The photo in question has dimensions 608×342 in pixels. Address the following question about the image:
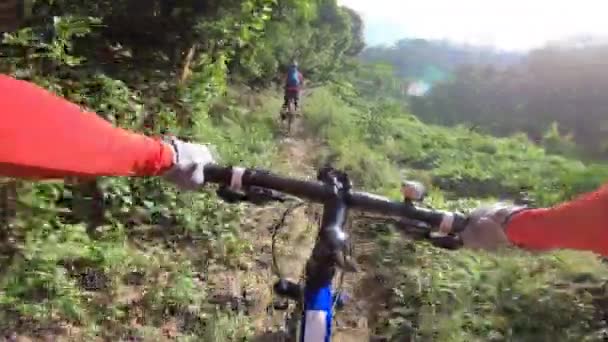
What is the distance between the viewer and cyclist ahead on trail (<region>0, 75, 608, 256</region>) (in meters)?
1.06

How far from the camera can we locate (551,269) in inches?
194

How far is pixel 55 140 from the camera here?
44.5 inches

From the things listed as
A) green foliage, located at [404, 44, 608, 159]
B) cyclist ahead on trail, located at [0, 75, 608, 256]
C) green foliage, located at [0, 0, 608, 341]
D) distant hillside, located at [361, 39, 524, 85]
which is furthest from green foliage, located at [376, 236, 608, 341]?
distant hillside, located at [361, 39, 524, 85]

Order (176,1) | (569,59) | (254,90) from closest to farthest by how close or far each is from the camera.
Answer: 1. (176,1)
2. (569,59)
3. (254,90)

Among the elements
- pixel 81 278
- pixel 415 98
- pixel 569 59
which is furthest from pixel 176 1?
pixel 415 98

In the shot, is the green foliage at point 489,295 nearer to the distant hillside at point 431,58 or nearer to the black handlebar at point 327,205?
the black handlebar at point 327,205

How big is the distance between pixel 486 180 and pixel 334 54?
1583 cm

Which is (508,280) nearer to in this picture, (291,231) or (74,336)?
(291,231)

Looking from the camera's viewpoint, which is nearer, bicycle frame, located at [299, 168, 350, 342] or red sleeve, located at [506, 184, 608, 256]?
red sleeve, located at [506, 184, 608, 256]

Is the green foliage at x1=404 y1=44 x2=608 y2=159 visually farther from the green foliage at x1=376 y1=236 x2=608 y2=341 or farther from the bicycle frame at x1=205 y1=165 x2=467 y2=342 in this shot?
the bicycle frame at x1=205 y1=165 x2=467 y2=342

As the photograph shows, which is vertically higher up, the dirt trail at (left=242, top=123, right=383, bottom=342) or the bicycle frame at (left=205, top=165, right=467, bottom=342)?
the bicycle frame at (left=205, top=165, right=467, bottom=342)

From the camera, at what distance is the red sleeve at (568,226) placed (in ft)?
3.48

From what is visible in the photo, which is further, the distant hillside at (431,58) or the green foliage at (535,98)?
the distant hillside at (431,58)

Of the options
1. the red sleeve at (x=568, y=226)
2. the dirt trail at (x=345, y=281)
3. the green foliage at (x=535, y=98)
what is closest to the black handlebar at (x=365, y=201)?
the red sleeve at (x=568, y=226)
